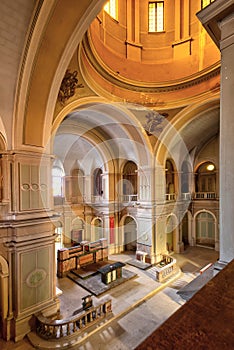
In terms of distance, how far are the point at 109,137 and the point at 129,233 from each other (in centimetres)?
768

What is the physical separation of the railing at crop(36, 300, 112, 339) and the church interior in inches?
21.2

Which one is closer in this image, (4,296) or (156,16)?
(4,296)

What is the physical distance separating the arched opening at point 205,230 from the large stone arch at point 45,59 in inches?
556

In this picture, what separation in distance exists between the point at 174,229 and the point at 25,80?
1376 cm

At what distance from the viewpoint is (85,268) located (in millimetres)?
11516

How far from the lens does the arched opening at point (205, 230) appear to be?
15570mm

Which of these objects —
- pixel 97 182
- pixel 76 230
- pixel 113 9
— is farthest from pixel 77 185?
pixel 113 9

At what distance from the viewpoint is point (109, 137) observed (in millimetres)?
13680

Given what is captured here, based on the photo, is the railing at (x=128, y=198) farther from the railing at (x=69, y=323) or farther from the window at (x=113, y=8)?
the window at (x=113, y=8)

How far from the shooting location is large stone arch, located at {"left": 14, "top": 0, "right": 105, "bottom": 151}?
4602mm

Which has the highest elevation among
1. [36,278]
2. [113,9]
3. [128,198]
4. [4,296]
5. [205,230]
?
[113,9]

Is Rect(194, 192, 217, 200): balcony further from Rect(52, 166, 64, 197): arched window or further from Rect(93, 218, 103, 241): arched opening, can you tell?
Rect(52, 166, 64, 197): arched window

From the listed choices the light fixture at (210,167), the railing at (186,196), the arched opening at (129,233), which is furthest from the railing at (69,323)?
the light fixture at (210,167)

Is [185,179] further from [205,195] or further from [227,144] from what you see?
[227,144]
